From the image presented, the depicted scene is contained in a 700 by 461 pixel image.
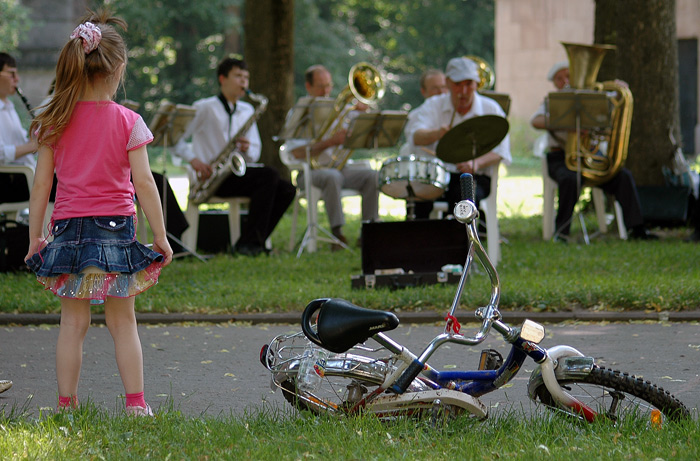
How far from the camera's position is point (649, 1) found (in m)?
11.0

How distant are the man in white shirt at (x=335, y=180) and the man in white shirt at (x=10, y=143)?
2702mm

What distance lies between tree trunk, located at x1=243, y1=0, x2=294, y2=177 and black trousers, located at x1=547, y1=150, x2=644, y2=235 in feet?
12.9

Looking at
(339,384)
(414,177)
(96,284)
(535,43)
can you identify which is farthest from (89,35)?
(535,43)

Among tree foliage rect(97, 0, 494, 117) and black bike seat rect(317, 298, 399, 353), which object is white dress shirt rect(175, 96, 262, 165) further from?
tree foliage rect(97, 0, 494, 117)

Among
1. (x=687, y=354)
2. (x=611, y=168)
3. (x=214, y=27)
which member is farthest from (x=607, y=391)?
(x=214, y=27)

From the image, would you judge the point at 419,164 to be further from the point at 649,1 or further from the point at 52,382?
the point at 649,1

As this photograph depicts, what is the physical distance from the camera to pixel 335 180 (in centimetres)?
1023

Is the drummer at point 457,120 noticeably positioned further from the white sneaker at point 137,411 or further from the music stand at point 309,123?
the white sneaker at point 137,411

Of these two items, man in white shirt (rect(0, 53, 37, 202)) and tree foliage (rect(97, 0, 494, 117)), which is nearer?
man in white shirt (rect(0, 53, 37, 202))

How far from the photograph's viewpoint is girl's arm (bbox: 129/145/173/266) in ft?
13.6

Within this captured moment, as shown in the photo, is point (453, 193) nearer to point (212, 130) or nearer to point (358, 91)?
point (358, 91)

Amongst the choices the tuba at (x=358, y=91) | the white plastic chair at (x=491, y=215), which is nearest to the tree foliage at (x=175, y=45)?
the tuba at (x=358, y=91)

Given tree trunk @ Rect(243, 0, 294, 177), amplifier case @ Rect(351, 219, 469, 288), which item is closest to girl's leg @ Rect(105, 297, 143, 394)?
amplifier case @ Rect(351, 219, 469, 288)

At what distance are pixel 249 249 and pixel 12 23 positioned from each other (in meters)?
12.8
